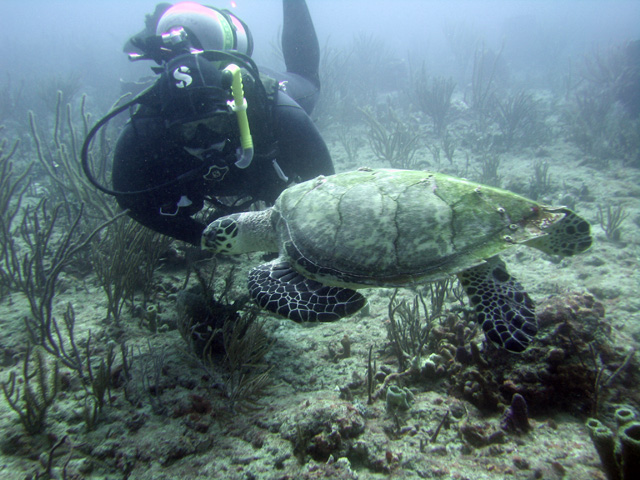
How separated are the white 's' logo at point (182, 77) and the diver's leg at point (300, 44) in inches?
173

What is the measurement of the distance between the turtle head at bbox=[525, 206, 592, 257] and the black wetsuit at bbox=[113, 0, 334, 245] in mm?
2501

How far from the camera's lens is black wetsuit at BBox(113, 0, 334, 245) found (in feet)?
10.8

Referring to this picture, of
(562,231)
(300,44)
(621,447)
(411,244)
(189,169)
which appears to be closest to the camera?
(621,447)

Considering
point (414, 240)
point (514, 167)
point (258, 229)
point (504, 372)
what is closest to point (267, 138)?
point (258, 229)

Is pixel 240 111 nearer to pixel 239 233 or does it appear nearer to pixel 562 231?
pixel 239 233

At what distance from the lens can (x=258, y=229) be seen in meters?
3.06

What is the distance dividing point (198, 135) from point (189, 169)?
0.48 meters

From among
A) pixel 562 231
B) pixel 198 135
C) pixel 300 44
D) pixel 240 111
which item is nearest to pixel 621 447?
pixel 562 231

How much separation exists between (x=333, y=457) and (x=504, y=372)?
48.8 inches

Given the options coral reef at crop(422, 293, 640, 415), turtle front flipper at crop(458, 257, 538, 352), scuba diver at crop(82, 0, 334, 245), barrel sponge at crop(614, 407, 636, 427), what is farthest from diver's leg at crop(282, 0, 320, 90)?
barrel sponge at crop(614, 407, 636, 427)

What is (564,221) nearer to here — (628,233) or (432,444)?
(432,444)

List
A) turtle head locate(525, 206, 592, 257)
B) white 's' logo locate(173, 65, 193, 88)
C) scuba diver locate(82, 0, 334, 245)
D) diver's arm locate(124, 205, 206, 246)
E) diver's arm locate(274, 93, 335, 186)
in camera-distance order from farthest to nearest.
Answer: diver's arm locate(274, 93, 335, 186), diver's arm locate(124, 205, 206, 246), scuba diver locate(82, 0, 334, 245), white 's' logo locate(173, 65, 193, 88), turtle head locate(525, 206, 592, 257)

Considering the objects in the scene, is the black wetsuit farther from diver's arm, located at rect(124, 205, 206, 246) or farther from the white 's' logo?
the white 's' logo

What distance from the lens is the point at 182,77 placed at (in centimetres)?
290
